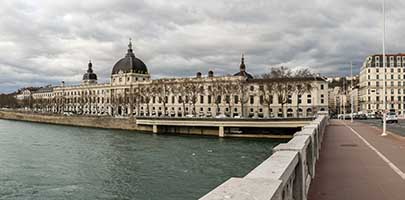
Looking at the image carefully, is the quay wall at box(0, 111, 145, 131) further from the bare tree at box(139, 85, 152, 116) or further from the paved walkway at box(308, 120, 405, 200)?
the paved walkway at box(308, 120, 405, 200)

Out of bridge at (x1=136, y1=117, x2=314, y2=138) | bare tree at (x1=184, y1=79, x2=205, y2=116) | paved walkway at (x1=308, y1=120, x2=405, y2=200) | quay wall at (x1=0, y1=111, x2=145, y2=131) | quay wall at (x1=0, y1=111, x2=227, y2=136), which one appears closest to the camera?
paved walkway at (x1=308, y1=120, x2=405, y2=200)

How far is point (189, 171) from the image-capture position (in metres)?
27.7

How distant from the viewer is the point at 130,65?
135 meters

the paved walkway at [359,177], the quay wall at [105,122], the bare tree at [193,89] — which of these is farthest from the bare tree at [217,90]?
the paved walkway at [359,177]

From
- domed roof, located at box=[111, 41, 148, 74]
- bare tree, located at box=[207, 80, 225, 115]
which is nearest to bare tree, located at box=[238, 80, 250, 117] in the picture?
bare tree, located at box=[207, 80, 225, 115]

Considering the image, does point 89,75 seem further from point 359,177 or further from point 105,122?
point 359,177

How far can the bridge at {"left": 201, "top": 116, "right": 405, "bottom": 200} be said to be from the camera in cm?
342

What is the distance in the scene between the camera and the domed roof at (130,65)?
444 feet

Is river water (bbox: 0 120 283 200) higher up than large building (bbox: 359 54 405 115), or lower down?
lower down

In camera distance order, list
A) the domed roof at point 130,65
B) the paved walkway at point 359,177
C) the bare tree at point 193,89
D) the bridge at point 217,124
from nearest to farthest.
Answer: the paved walkway at point 359,177 → the bridge at point 217,124 → the bare tree at point 193,89 → the domed roof at point 130,65

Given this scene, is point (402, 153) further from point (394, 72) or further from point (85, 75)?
point (85, 75)

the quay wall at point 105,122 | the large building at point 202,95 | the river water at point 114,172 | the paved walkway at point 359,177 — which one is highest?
the large building at point 202,95

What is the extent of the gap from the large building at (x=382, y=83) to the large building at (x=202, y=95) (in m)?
24.1

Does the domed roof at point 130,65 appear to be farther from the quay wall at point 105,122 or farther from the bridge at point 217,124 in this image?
the bridge at point 217,124
